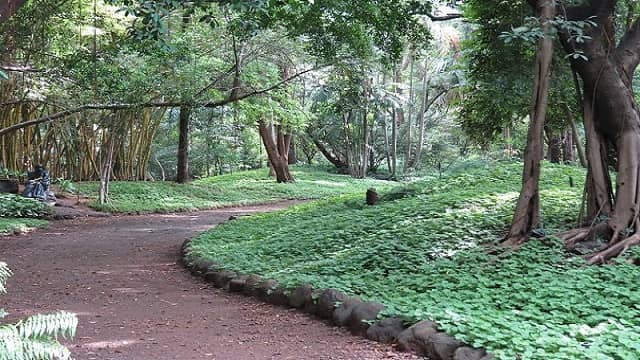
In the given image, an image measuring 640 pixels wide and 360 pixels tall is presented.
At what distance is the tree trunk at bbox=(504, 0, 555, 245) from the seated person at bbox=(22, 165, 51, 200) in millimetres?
11969

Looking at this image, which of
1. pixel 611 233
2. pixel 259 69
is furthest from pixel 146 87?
pixel 611 233

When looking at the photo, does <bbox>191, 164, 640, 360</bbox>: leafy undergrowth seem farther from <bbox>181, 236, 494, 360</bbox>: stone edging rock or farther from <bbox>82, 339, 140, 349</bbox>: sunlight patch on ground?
<bbox>82, 339, 140, 349</bbox>: sunlight patch on ground

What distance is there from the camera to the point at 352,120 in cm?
2838

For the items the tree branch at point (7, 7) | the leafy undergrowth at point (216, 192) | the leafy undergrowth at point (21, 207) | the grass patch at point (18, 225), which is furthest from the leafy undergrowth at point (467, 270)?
the leafy undergrowth at point (216, 192)

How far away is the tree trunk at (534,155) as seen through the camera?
6441mm

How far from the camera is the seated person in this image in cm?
1455

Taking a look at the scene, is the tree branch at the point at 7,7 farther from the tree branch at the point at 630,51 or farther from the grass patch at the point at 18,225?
the grass patch at the point at 18,225

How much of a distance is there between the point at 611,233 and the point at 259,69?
10.9m

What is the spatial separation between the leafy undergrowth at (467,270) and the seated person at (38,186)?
6.41 metres

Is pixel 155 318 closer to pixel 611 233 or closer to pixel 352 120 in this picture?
pixel 611 233

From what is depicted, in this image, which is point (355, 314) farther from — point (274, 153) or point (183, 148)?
point (274, 153)

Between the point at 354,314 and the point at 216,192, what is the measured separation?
1535 cm

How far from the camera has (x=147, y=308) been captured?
6.14m

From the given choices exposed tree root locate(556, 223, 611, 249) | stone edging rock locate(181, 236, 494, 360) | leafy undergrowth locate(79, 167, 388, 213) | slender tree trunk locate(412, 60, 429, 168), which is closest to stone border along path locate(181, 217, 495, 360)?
stone edging rock locate(181, 236, 494, 360)
